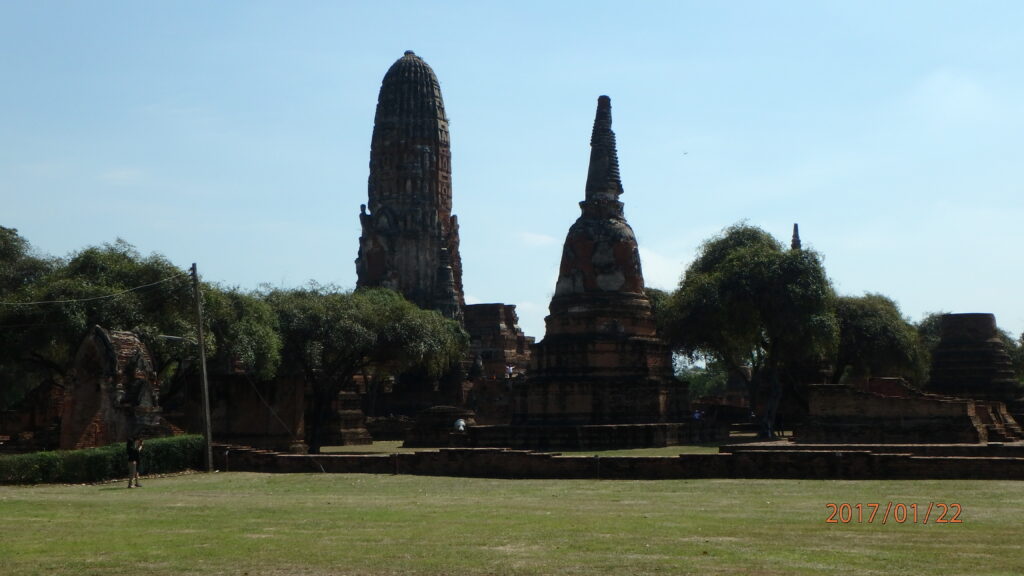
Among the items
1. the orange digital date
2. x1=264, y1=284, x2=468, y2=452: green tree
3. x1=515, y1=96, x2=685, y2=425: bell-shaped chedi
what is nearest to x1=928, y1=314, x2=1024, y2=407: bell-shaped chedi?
x1=515, y1=96, x2=685, y2=425: bell-shaped chedi

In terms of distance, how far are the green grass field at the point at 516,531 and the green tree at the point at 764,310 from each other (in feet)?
73.7

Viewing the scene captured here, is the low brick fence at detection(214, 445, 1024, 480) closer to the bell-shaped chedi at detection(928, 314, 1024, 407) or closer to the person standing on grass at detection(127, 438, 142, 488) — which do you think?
the person standing on grass at detection(127, 438, 142, 488)

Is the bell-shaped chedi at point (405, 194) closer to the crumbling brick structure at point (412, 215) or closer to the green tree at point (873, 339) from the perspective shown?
the crumbling brick structure at point (412, 215)

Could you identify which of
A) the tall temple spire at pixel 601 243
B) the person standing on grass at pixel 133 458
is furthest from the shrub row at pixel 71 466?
the tall temple spire at pixel 601 243

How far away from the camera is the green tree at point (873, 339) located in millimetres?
51344

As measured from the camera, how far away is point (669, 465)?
73.6 ft

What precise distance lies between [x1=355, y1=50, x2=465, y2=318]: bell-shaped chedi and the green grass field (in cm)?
6176

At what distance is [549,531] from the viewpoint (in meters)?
14.0

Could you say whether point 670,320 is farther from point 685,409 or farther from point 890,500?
point 890,500

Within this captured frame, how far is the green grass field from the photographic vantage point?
1152 centimetres

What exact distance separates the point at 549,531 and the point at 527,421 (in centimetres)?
2663

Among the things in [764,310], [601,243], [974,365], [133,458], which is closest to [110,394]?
[133,458]

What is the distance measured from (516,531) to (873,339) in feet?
132

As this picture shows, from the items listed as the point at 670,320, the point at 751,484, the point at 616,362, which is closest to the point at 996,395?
the point at 670,320
